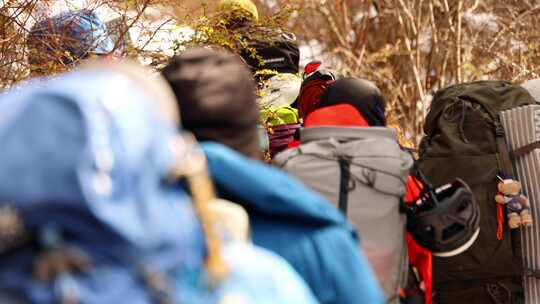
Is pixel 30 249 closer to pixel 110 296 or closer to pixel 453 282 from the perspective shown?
pixel 110 296

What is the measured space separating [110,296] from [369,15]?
30.0 ft

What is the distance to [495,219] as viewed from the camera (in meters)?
3.46

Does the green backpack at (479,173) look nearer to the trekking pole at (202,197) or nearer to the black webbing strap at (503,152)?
the black webbing strap at (503,152)

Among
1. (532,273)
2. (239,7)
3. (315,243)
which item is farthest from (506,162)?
A: (315,243)

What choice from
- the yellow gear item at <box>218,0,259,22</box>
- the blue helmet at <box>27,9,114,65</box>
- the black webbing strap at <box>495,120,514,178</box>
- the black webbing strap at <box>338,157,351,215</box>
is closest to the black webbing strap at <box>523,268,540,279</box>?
the black webbing strap at <box>495,120,514,178</box>

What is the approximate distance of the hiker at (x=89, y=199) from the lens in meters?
1.03

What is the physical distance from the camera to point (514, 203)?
11.2 feet

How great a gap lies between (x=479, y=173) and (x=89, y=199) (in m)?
2.74

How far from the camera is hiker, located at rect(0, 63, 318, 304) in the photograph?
1.03m

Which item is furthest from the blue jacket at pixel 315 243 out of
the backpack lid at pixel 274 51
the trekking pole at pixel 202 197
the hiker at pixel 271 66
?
the backpack lid at pixel 274 51

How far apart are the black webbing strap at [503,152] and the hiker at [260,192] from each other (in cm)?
193

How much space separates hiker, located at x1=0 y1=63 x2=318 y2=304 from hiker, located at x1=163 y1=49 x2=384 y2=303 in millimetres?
358

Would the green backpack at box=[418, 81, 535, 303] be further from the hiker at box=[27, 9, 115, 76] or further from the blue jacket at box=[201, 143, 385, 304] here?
the blue jacket at box=[201, 143, 385, 304]

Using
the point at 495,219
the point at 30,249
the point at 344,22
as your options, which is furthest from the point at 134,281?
the point at 344,22
